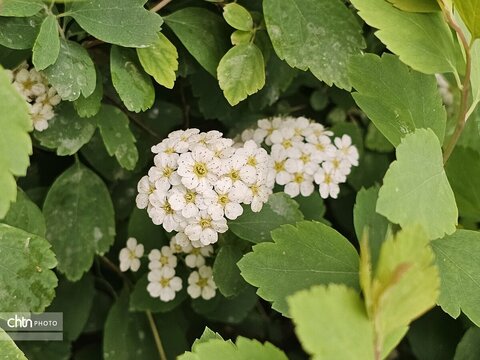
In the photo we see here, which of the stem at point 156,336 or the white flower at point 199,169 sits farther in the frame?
the stem at point 156,336

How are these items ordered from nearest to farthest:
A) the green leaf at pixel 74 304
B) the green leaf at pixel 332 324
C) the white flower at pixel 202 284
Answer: the green leaf at pixel 332 324 → the white flower at pixel 202 284 → the green leaf at pixel 74 304

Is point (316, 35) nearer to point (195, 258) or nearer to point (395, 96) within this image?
point (395, 96)

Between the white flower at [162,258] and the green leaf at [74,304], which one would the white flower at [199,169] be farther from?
the green leaf at [74,304]

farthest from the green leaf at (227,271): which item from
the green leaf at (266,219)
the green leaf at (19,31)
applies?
the green leaf at (19,31)

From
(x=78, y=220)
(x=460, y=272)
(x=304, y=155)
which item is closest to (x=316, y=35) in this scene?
(x=304, y=155)

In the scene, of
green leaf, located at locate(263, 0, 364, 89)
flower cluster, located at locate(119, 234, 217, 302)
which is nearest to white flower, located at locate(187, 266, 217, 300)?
flower cluster, located at locate(119, 234, 217, 302)

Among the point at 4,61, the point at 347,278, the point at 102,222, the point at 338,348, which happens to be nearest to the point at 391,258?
the point at 338,348
